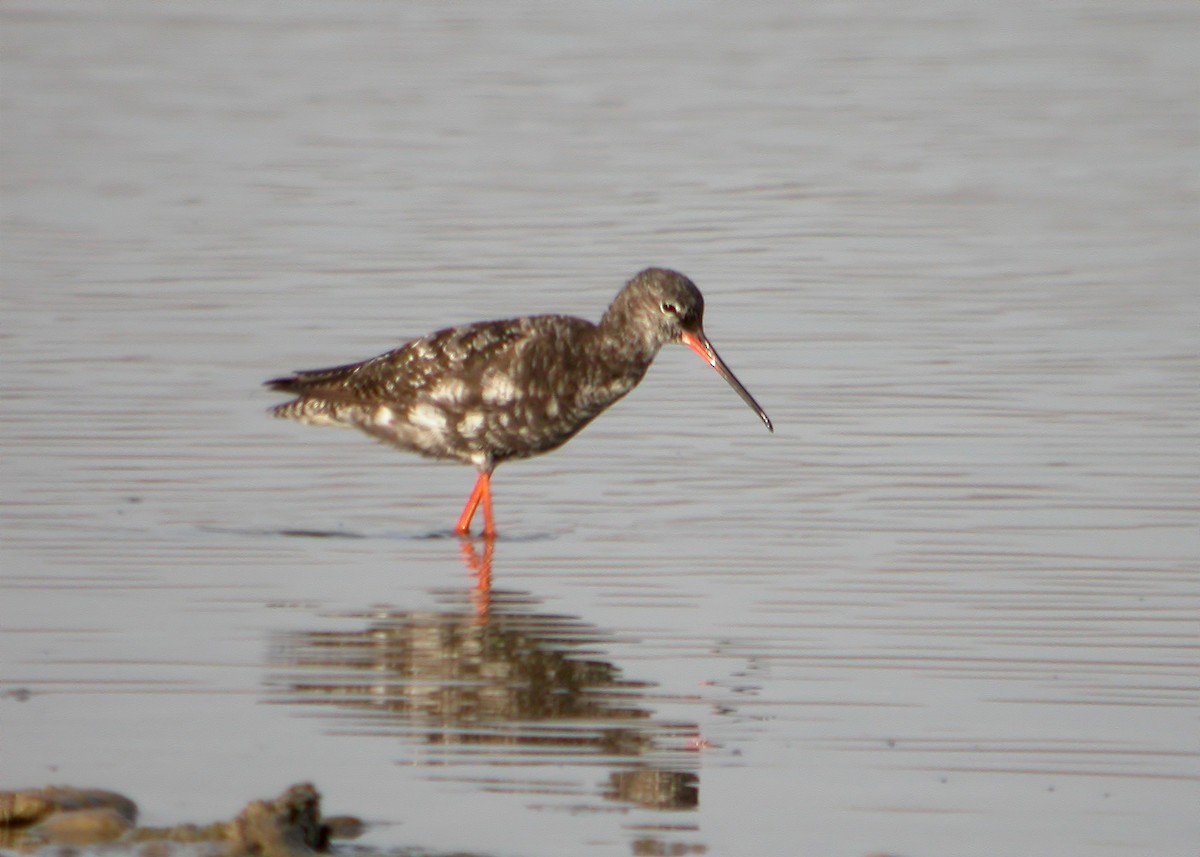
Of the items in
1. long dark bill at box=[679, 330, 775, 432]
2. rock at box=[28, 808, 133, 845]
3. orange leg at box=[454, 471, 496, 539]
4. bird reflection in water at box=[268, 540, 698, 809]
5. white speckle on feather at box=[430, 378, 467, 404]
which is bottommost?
rock at box=[28, 808, 133, 845]

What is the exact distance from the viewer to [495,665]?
957 centimetres

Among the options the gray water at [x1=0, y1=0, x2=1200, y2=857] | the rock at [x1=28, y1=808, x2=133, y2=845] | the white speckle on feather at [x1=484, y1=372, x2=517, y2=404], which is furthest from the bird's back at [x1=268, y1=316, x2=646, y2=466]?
the rock at [x1=28, y1=808, x2=133, y2=845]

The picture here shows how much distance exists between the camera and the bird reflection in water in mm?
8219

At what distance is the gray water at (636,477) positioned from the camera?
8.22 meters

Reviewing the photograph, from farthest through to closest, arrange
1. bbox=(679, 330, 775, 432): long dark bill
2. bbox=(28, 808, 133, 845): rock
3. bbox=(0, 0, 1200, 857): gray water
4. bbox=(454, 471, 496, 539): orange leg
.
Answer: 1. bbox=(679, 330, 775, 432): long dark bill
2. bbox=(454, 471, 496, 539): orange leg
3. bbox=(0, 0, 1200, 857): gray water
4. bbox=(28, 808, 133, 845): rock

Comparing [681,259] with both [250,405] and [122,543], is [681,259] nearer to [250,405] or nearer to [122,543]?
[250,405]

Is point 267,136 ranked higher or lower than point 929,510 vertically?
higher

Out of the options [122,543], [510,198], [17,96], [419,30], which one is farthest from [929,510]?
[419,30]

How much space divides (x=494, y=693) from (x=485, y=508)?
3289mm

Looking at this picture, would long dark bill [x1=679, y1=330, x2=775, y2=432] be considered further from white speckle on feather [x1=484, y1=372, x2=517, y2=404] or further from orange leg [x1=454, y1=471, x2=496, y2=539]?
orange leg [x1=454, y1=471, x2=496, y2=539]

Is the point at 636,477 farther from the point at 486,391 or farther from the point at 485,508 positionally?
the point at 485,508

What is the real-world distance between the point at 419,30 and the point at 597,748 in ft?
84.1

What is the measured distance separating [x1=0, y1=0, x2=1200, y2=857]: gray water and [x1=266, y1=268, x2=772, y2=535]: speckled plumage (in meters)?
0.42

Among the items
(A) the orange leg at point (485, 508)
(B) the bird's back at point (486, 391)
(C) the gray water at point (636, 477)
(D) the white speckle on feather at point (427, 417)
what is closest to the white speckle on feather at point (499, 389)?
(B) the bird's back at point (486, 391)
